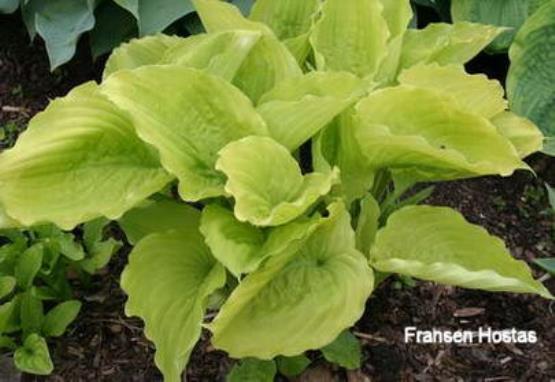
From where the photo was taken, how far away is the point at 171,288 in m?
1.59

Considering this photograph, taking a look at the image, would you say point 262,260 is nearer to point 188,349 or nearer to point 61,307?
point 188,349

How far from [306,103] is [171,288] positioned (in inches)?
15.7

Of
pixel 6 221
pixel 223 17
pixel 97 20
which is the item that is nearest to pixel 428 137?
pixel 223 17

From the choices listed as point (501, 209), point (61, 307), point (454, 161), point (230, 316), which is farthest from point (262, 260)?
point (501, 209)

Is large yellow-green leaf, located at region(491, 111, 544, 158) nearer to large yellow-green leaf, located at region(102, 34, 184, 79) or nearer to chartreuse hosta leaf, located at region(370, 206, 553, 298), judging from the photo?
chartreuse hosta leaf, located at region(370, 206, 553, 298)

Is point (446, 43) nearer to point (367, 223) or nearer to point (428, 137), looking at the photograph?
point (428, 137)

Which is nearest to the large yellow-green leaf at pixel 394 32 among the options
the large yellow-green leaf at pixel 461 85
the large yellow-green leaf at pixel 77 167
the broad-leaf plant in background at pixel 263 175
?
the broad-leaf plant in background at pixel 263 175

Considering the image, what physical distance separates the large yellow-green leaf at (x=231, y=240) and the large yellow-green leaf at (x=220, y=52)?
0.82 ft

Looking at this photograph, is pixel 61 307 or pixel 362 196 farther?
pixel 61 307

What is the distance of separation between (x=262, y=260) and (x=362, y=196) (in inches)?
12.2

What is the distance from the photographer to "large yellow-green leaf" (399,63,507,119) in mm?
1601

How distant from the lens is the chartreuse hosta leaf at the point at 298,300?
1.45 metres

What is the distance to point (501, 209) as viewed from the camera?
227 centimetres

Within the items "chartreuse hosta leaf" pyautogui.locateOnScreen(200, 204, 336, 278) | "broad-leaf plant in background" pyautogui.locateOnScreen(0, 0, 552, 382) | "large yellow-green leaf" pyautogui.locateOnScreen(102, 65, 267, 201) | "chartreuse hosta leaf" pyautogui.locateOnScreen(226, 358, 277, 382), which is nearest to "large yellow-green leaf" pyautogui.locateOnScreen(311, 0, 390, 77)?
"broad-leaf plant in background" pyautogui.locateOnScreen(0, 0, 552, 382)
